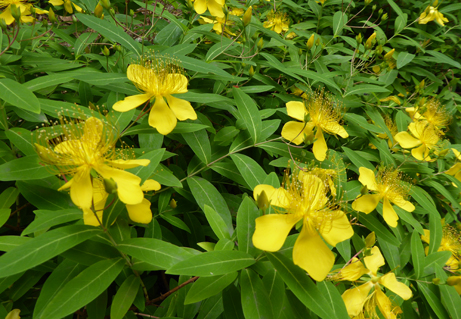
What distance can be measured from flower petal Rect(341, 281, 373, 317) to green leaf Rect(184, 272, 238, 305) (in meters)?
0.36

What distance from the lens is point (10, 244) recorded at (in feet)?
2.15

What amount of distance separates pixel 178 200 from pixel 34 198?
46 centimetres

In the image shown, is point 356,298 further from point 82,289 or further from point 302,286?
point 82,289

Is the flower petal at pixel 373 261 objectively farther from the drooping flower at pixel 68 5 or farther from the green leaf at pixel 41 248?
the drooping flower at pixel 68 5

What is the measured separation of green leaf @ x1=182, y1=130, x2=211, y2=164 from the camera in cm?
100

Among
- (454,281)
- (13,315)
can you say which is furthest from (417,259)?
(13,315)

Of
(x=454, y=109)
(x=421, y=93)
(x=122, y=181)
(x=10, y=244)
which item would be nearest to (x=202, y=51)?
(x=122, y=181)

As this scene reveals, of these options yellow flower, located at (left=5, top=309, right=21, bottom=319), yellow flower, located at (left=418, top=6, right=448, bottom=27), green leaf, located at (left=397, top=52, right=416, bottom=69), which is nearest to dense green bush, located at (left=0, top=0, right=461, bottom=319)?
yellow flower, located at (left=5, top=309, right=21, bottom=319)

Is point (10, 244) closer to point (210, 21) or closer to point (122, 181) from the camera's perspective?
point (122, 181)

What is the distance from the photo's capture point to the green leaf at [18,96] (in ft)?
2.41

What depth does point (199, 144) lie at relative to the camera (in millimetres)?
1017

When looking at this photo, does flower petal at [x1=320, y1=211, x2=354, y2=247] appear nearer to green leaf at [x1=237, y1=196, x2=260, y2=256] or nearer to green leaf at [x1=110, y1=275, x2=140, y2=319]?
green leaf at [x1=237, y1=196, x2=260, y2=256]

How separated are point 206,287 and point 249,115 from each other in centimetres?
60

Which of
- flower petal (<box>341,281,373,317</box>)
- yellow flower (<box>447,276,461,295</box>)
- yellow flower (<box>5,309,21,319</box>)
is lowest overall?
yellow flower (<box>5,309,21,319</box>)
